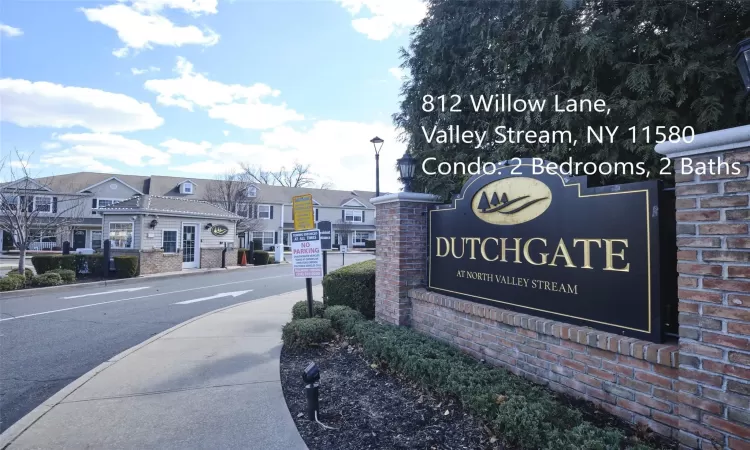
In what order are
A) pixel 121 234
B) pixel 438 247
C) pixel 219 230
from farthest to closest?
pixel 219 230 < pixel 121 234 < pixel 438 247

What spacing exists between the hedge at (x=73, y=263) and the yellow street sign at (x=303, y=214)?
14454mm

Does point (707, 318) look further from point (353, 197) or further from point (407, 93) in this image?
point (353, 197)

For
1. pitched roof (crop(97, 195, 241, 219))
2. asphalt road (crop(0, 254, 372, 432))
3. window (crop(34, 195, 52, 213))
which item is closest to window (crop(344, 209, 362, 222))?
pitched roof (crop(97, 195, 241, 219))

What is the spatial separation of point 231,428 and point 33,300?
470 inches

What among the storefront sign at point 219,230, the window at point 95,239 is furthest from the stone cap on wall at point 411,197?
the window at point 95,239

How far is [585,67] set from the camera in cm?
672

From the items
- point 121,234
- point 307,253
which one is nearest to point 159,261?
point 121,234

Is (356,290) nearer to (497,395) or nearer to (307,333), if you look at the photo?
(307,333)

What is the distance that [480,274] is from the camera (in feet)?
15.0

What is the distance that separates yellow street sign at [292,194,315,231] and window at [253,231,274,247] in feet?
118

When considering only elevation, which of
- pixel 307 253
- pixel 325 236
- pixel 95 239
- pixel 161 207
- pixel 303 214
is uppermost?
pixel 161 207

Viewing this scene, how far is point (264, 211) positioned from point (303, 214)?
3671 cm

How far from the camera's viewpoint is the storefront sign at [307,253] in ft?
21.4

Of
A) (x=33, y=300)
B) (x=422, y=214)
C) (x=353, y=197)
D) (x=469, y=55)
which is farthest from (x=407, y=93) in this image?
(x=353, y=197)
